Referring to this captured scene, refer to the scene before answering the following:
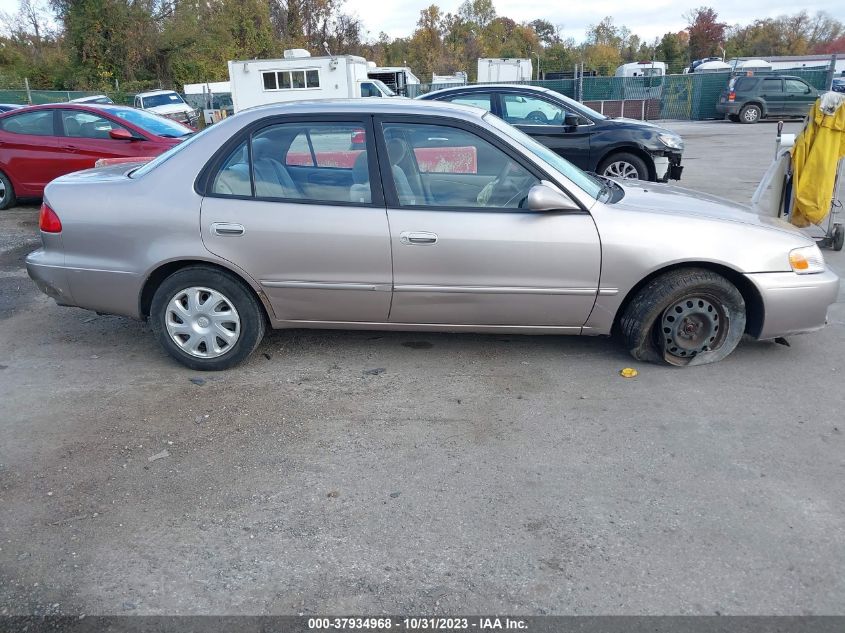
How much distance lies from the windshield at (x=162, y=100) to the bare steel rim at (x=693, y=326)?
24.0 meters

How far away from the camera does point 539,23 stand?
287 ft

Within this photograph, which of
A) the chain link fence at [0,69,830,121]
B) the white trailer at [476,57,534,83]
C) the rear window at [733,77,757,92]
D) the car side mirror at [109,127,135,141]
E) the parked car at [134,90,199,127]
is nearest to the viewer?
the car side mirror at [109,127,135,141]

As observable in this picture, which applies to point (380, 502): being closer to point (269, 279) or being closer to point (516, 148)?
point (269, 279)

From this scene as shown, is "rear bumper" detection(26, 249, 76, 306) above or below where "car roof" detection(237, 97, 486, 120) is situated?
below

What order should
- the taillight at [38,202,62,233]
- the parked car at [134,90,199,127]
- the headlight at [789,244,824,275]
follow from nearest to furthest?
the headlight at [789,244,824,275], the taillight at [38,202,62,233], the parked car at [134,90,199,127]

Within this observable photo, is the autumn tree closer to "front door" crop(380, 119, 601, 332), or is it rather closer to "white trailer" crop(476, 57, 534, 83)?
"white trailer" crop(476, 57, 534, 83)

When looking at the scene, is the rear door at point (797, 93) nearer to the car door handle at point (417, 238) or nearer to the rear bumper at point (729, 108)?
the rear bumper at point (729, 108)

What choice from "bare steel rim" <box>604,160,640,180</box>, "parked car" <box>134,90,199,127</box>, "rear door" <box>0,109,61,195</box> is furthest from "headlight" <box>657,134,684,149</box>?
"parked car" <box>134,90,199,127</box>

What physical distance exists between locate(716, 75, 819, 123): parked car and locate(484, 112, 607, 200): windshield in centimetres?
2398

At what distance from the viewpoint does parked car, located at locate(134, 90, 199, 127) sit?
23697mm

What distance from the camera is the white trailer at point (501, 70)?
35000 mm

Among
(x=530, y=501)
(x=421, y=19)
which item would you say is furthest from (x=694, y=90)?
(x=421, y=19)

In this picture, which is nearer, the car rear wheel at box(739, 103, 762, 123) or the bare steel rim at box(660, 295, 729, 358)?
the bare steel rim at box(660, 295, 729, 358)

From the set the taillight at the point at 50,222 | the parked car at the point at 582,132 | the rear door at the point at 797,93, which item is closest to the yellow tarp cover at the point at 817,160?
the parked car at the point at 582,132
